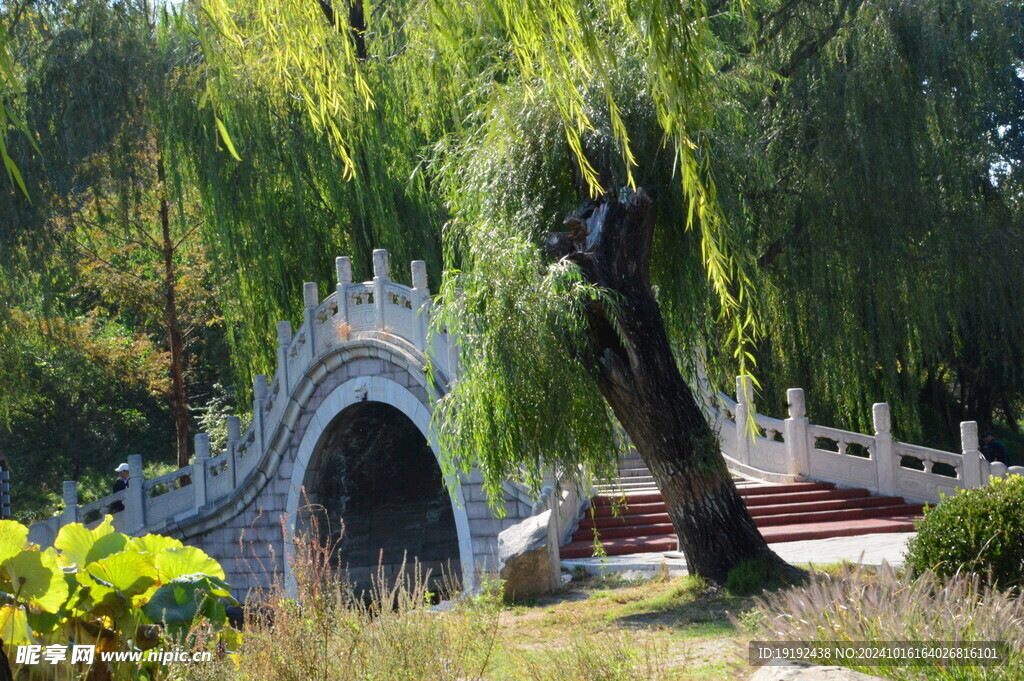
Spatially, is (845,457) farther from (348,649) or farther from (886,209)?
(348,649)

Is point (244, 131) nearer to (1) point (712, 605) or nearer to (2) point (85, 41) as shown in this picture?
(2) point (85, 41)

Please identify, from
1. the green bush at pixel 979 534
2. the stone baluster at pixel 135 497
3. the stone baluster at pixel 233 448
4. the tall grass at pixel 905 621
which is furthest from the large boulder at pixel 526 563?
the stone baluster at pixel 135 497

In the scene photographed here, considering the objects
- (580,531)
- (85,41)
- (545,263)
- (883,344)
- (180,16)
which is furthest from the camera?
(85,41)

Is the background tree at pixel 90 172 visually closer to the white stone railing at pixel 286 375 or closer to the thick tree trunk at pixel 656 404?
the white stone railing at pixel 286 375

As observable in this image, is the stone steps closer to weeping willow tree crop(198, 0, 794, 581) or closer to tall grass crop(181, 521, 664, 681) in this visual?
weeping willow tree crop(198, 0, 794, 581)

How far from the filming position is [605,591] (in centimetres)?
1036

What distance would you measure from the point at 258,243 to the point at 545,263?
30.8ft

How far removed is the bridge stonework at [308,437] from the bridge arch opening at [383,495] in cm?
23

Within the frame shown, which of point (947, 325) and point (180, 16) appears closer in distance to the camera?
point (180, 16)

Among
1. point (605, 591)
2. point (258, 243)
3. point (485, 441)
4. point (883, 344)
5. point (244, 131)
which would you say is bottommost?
point (605, 591)

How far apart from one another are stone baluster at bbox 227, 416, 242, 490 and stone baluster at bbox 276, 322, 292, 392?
5.27ft

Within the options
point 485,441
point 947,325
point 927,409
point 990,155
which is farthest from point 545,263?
point 927,409

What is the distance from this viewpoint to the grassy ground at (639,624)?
6.12m

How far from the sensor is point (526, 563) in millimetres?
10242
